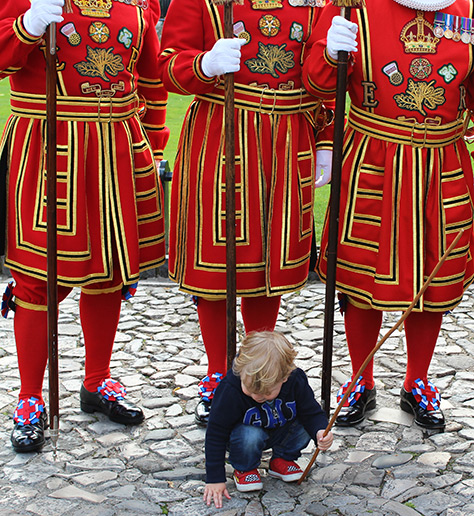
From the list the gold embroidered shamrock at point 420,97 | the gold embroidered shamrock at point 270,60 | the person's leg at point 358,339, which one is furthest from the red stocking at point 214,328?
the gold embroidered shamrock at point 420,97

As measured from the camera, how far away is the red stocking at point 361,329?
3.48 meters

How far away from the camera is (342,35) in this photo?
9.70 feet

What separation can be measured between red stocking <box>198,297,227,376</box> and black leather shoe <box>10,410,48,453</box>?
733 mm

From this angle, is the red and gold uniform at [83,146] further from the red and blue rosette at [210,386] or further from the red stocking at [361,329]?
the red stocking at [361,329]

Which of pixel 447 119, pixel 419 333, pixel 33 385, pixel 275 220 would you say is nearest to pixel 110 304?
pixel 33 385

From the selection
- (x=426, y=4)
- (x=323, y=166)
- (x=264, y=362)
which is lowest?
(x=264, y=362)

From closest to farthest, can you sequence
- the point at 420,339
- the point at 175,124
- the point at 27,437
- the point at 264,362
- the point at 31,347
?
the point at 264,362, the point at 27,437, the point at 31,347, the point at 420,339, the point at 175,124

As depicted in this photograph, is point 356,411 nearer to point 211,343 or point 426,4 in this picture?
point 211,343

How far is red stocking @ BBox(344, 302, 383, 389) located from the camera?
3480 millimetres

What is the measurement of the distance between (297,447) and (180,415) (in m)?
0.71

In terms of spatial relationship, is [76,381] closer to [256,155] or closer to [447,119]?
[256,155]

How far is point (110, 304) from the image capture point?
3502mm

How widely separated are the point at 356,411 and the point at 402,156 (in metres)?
1.05

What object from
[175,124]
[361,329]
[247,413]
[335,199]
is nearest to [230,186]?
[335,199]
